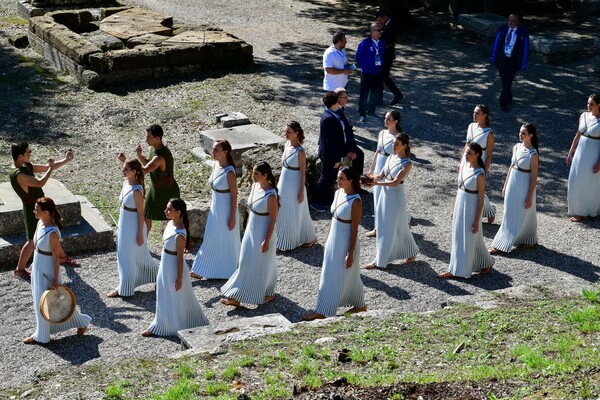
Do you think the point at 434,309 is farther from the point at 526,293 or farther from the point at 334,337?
the point at 334,337

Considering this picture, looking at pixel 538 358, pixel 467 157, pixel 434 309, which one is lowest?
pixel 434 309

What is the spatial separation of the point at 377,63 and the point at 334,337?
8.32 m

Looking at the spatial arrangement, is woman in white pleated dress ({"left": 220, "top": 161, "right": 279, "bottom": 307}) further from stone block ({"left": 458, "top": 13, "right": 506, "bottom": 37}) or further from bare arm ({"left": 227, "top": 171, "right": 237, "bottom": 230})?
stone block ({"left": 458, "top": 13, "right": 506, "bottom": 37})

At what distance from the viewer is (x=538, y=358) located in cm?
766

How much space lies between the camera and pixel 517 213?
38.7ft

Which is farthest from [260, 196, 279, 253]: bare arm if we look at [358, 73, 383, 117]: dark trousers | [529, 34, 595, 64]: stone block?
[529, 34, 595, 64]: stone block

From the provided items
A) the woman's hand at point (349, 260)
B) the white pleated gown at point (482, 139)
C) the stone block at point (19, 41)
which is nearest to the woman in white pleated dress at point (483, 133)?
the white pleated gown at point (482, 139)

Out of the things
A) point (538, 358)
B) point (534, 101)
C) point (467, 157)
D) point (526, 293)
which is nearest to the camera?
point (538, 358)

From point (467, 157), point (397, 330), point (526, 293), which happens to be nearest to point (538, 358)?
point (397, 330)

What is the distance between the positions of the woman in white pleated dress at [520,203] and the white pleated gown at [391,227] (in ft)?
3.95

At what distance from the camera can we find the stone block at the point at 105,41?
790 inches

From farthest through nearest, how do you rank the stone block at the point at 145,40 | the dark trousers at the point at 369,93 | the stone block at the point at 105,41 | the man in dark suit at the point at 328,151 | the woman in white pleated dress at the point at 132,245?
1. the stone block at the point at 105,41
2. the stone block at the point at 145,40
3. the dark trousers at the point at 369,93
4. the man in dark suit at the point at 328,151
5. the woman in white pleated dress at the point at 132,245

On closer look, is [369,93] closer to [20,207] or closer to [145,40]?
[145,40]

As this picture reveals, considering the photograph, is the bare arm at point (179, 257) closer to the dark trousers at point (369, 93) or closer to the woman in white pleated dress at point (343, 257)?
the woman in white pleated dress at point (343, 257)
